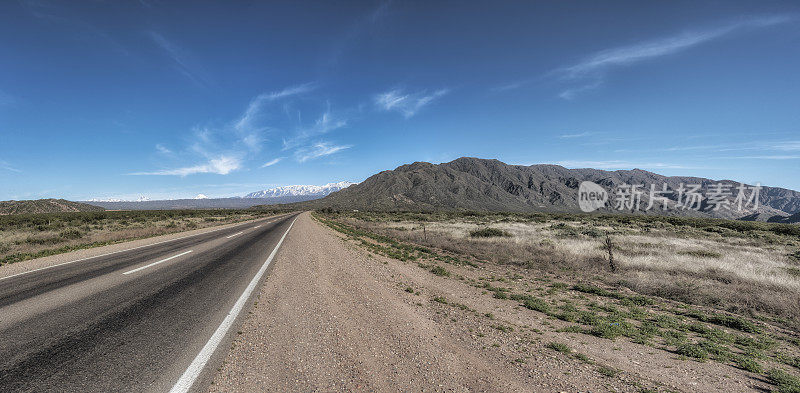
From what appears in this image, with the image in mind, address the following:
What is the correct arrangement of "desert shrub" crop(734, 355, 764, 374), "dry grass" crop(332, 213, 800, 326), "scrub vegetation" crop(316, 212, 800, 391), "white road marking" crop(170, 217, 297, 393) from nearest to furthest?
1. "white road marking" crop(170, 217, 297, 393)
2. "desert shrub" crop(734, 355, 764, 374)
3. "scrub vegetation" crop(316, 212, 800, 391)
4. "dry grass" crop(332, 213, 800, 326)

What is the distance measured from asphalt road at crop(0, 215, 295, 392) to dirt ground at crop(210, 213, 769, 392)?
571 millimetres

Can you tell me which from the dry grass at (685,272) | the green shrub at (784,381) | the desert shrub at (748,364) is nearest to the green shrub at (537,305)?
the desert shrub at (748,364)

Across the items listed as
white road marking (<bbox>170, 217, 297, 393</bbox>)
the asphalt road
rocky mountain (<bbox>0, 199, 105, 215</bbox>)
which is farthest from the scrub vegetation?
rocky mountain (<bbox>0, 199, 105, 215</bbox>)

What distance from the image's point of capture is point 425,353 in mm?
4609

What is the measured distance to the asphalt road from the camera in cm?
340

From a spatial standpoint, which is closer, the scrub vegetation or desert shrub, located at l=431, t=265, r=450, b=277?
the scrub vegetation

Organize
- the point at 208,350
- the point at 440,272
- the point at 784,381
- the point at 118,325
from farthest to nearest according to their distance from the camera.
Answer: the point at 440,272, the point at 118,325, the point at 784,381, the point at 208,350

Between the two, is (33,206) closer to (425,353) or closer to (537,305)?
(425,353)

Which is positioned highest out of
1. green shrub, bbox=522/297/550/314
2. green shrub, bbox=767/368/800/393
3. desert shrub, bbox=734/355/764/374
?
green shrub, bbox=522/297/550/314

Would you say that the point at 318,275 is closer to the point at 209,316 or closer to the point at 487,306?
the point at 209,316

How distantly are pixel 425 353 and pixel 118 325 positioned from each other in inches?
220

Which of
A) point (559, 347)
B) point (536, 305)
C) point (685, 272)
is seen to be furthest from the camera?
point (685, 272)

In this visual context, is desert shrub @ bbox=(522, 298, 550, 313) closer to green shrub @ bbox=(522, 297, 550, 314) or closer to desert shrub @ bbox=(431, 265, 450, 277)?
green shrub @ bbox=(522, 297, 550, 314)

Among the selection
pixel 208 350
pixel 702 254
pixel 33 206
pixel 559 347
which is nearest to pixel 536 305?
pixel 559 347
